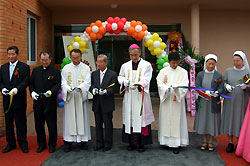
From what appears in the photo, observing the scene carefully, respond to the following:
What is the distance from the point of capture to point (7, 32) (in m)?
6.23

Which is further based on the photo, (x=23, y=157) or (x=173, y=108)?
(x=173, y=108)

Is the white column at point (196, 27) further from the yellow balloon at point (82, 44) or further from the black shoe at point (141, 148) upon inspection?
the black shoe at point (141, 148)

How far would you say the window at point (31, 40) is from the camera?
835 cm

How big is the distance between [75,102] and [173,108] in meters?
1.85

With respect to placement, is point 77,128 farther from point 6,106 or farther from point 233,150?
point 233,150

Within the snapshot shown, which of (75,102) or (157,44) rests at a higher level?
(157,44)

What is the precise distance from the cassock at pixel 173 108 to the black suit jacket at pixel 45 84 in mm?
1950

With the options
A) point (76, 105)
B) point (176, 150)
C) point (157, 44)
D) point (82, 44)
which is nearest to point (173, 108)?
point (176, 150)

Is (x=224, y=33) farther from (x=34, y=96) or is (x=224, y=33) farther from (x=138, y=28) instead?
(x=34, y=96)

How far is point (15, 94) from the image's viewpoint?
4820 mm

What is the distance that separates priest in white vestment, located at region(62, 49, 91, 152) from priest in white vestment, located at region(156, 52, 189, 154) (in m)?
1.44

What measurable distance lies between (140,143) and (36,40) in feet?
19.0

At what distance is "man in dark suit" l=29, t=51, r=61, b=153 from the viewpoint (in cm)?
482

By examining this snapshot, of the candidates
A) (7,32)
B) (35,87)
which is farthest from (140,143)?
(7,32)
